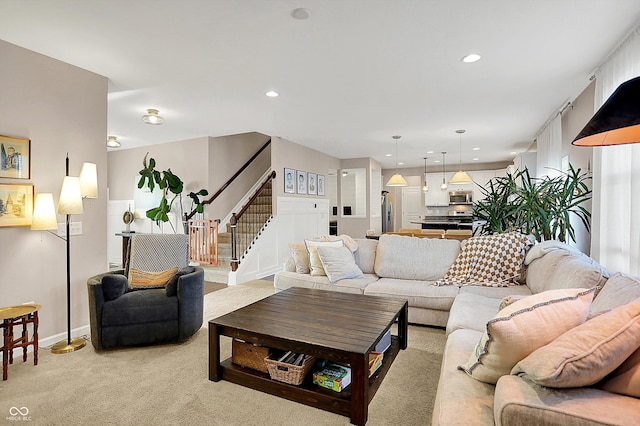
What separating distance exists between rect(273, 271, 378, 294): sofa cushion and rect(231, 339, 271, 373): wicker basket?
1429mm

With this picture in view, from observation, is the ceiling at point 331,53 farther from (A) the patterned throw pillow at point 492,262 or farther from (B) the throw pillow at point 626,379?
(B) the throw pillow at point 626,379

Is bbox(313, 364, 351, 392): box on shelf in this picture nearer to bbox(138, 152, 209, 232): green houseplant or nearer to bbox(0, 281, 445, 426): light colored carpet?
bbox(0, 281, 445, 426): light colored carpet

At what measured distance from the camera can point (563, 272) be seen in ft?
7.74

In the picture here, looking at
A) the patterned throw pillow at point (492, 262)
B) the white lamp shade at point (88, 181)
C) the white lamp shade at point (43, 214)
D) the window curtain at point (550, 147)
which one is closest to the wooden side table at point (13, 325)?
the white lamp shade at point (43, 214)

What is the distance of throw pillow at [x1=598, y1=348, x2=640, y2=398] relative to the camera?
1026 mm

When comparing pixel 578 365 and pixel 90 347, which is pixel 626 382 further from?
pixel 90 347

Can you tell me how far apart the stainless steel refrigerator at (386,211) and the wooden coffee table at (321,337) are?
7.76 metres

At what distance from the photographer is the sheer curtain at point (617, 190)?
8.34 feet

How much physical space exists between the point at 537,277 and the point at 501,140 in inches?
190

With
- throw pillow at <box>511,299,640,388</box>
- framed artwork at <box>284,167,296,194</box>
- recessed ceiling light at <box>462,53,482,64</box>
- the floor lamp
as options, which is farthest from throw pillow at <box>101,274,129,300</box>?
framed artwork at <box>284,167,296,194</box>

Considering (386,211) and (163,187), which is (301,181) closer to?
(163,187)

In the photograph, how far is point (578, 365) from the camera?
101 centimetres

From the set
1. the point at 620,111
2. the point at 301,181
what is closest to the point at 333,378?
the point at 620,111

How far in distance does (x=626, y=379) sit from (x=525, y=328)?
0.29 meters
